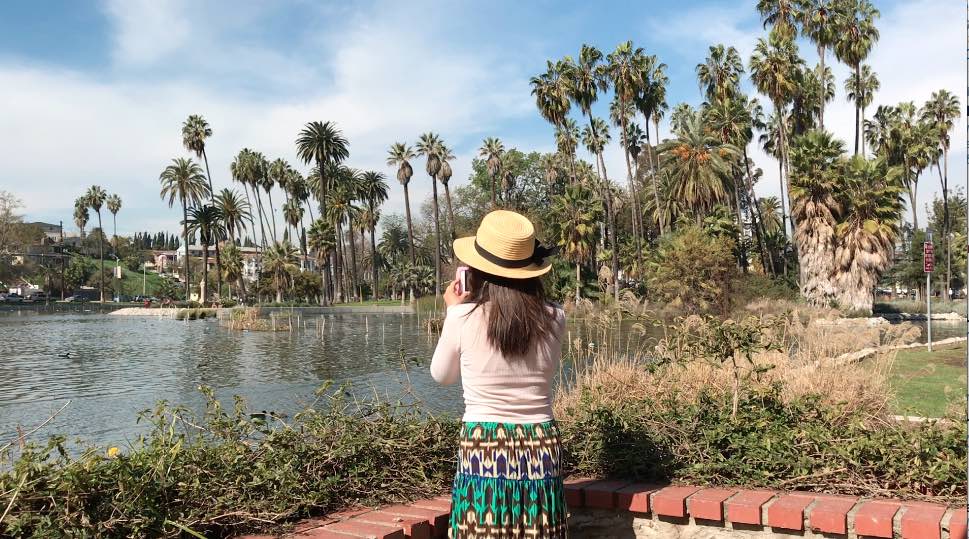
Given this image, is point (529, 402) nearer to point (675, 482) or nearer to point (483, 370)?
point (483, 370)

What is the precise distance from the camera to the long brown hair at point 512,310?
2.58 m

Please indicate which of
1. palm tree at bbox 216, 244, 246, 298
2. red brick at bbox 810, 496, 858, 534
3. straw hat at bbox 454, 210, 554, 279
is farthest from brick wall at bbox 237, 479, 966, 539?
palm tree at bbox 216, 244, 246, 298

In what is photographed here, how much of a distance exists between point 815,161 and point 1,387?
105 feet

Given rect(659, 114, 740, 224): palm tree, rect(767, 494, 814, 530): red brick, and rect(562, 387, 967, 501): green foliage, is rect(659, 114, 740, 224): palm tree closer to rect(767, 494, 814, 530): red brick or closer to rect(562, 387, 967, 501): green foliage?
rect(562, 387, 967, 501): green foliage

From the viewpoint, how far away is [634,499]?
334 centimetres

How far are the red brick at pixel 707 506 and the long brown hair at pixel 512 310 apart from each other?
44.1 inches

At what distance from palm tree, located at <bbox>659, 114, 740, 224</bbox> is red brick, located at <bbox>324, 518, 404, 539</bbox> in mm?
41856

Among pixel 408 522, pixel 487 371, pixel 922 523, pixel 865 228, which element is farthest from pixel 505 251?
pixel 865 228

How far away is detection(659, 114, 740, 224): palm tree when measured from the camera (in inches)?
1684

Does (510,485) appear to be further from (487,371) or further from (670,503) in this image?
(670,503)

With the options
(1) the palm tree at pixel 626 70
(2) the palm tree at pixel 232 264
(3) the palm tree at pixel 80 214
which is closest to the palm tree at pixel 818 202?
(1) the palm tree at pixel 626 70

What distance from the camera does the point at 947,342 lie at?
1767 centimetres

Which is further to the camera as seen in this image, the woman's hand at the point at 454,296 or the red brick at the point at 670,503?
the red brick at the point at 670,503

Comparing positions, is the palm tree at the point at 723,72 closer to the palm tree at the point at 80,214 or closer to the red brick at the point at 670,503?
the red brick at the point at 670,503
